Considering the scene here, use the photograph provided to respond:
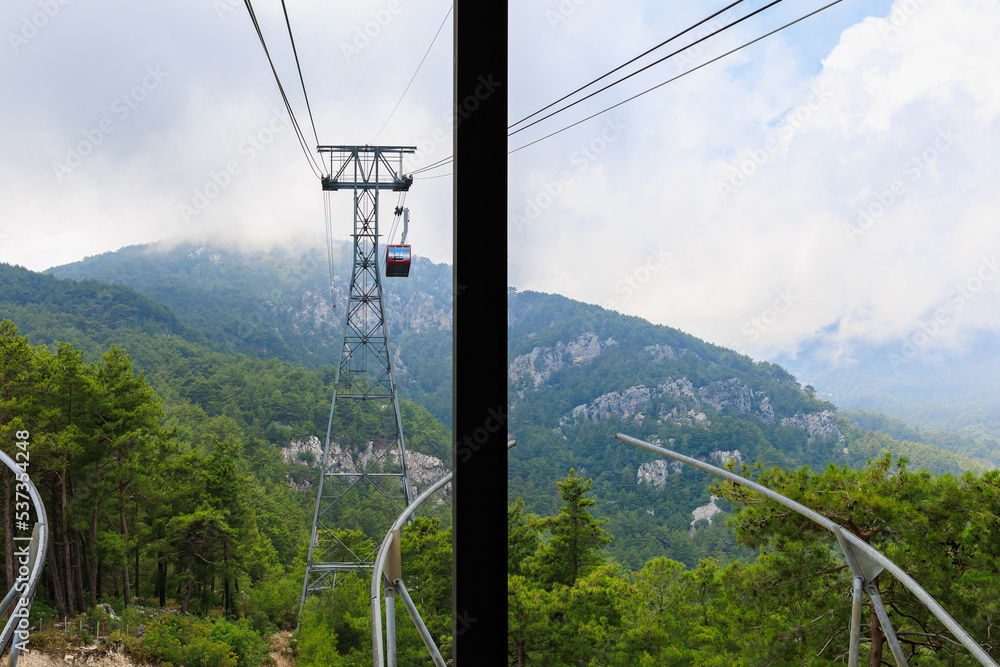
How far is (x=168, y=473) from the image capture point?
4.93 meters

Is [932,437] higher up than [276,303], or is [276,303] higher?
[276,303]

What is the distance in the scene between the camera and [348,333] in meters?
5.35

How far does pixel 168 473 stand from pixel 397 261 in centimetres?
279

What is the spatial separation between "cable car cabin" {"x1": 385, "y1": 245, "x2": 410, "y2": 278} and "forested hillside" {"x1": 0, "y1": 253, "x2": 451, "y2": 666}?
2493mm

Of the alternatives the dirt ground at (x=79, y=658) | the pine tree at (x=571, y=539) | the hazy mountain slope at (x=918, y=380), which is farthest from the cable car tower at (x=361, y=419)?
the hazy mountain slope at (x=918, y=380)

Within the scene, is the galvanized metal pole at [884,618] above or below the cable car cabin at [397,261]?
below

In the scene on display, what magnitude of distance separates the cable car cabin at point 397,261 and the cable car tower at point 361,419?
54 centimetres

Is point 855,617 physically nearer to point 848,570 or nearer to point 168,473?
point 848,570

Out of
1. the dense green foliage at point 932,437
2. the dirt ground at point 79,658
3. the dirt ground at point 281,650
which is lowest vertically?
the dirt ground at point 281,650

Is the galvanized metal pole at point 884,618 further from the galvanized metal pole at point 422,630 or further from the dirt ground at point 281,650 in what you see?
the dirt ground at point 281,650

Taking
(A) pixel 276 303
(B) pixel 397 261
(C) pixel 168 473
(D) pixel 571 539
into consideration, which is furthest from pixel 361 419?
(D) pixel 571 539

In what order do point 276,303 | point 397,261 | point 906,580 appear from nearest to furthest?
point 906,580 → point 397,261 → point 276,303

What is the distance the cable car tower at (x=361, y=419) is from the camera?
4887mm

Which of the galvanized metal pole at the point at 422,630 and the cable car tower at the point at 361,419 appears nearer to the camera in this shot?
the galvanized metal pole at the point at 422,630
